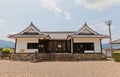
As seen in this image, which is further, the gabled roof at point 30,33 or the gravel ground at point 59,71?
the gabled roof at point 30,33

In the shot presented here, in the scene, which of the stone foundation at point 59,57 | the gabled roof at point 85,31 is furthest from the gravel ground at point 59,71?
the gabled roof at point 85,31

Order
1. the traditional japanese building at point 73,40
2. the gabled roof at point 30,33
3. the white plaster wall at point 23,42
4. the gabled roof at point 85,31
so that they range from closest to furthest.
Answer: the gabled roof at point 30,33
the traditional japanese building at point 73,40
the white plaster wall at point 23,42
the gabled roof at point 85,31

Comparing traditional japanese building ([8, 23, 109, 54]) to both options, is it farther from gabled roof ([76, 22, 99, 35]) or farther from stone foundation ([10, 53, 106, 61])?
stone foundation ([10, 53, 106, 61])

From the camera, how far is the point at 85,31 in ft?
79.7

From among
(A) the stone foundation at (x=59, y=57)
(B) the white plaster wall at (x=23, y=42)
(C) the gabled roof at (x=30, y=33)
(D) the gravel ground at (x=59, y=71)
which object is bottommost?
Answer: (D) the gravel ground at (x=59, y=71)

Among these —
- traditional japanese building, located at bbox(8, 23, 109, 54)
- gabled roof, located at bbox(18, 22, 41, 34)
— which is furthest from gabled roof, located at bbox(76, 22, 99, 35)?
gabled roof, located at bbox(18, 22, 41, 34)

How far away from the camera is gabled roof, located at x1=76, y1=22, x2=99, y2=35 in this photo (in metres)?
24.1

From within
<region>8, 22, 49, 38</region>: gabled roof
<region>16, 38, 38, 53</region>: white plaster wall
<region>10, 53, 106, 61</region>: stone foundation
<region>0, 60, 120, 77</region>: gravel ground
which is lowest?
<region>0, 60, 120, 77</region>: gravel ground

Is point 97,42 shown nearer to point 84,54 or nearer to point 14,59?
point 84,54

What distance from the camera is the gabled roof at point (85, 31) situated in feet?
79.0

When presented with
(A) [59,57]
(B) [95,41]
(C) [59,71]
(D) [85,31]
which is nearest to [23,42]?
(A) [59,57]

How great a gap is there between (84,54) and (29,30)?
8637 mm

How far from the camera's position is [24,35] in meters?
23.4

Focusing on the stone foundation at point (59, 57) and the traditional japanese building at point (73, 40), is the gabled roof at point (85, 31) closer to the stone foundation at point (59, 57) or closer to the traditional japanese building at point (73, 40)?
the traditional japanese building at point (73, 40)
